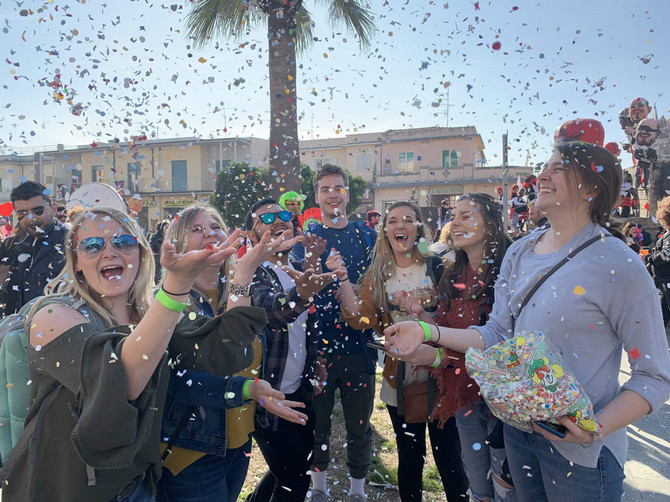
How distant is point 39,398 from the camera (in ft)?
5.08

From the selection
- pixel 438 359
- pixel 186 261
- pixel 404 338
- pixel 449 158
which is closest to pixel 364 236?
pixel 438 359

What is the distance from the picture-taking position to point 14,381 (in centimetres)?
165

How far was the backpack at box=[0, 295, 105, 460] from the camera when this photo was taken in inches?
65.2

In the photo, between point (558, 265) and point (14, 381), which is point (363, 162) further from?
point (14, 381)

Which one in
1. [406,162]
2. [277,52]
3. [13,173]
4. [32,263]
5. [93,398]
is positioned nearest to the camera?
[93,398]

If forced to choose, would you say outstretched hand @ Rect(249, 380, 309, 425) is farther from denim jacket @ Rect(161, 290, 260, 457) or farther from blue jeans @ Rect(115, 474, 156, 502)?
blue jeans @ Rect(115, 474, 156, 502)

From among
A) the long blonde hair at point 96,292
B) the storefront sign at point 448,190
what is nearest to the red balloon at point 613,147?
the long blonde hair at point 96,292

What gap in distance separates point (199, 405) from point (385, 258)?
63.1 inches

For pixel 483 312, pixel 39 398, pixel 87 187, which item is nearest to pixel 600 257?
pixel 483 312

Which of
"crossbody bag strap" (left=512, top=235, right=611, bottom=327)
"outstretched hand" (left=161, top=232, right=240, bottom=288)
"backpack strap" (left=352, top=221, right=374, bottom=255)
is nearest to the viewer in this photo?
"outstretched hand" (left=161, top=232, right=240, bottom=288)

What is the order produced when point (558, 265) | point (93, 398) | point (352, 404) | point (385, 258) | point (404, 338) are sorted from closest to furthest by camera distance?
point (93, 398), point (558, 265), point (404, 338), point (385, 258), point (352, 404)

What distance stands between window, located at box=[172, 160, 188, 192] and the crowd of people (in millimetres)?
31868

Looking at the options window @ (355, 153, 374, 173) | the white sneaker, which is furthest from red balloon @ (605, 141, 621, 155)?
window @ (355, 153, 374, 173)

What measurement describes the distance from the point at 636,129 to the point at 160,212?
31.6 meters
